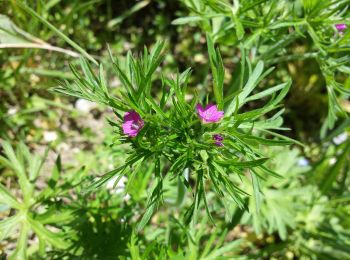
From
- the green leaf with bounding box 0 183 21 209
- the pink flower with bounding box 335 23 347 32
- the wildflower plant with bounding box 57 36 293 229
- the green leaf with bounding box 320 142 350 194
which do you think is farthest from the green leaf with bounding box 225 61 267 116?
the green leaf with bounding box 320 142 350 194

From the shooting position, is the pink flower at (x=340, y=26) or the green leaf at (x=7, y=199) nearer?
the pink flower at (x=340, y=26)

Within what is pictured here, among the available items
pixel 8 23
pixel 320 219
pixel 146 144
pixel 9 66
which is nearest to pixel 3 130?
pixel 9 66

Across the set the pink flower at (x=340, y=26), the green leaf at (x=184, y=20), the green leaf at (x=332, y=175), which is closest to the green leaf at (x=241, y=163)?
the green leaf at (x=184, y=20)

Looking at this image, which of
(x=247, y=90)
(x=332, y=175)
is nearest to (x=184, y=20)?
(x=247, y=90)

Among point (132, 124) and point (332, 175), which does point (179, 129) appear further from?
point (332, 175)

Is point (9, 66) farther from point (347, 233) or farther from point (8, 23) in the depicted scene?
point (347, 233)

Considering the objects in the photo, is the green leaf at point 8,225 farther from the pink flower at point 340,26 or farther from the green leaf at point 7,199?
the pink flower at point 340,26
